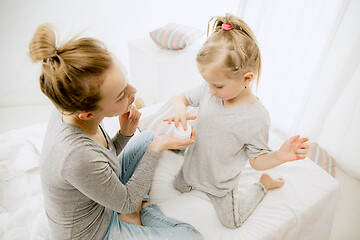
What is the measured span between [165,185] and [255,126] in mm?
544

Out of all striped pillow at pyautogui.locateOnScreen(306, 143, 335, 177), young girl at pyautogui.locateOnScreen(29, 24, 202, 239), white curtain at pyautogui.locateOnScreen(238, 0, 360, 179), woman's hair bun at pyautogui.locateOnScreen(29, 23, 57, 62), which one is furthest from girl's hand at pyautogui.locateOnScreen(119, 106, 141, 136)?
striped pillow at pyautogui.locateOnScreen(306, 143, 335, 177)

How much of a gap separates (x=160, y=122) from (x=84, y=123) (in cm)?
64

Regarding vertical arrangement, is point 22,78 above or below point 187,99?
below

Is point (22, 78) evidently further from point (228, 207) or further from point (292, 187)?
point (292, 187)

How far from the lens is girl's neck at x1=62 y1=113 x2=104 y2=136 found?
2.29ft

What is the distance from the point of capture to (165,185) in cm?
109

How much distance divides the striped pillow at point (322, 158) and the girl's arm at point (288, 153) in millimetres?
1102

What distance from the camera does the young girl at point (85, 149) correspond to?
57 cm

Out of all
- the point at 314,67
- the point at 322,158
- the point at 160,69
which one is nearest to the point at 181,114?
the point at 160,69

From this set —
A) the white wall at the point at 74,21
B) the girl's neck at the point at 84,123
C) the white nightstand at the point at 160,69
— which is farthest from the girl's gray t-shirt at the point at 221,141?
the white wall at the point at 74,21

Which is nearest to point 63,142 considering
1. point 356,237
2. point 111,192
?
point 111,192

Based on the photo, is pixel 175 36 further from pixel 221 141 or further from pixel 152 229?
pixel 152 229

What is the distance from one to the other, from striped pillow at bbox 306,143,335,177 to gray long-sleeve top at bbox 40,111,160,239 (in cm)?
137

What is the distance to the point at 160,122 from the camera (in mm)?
1331
